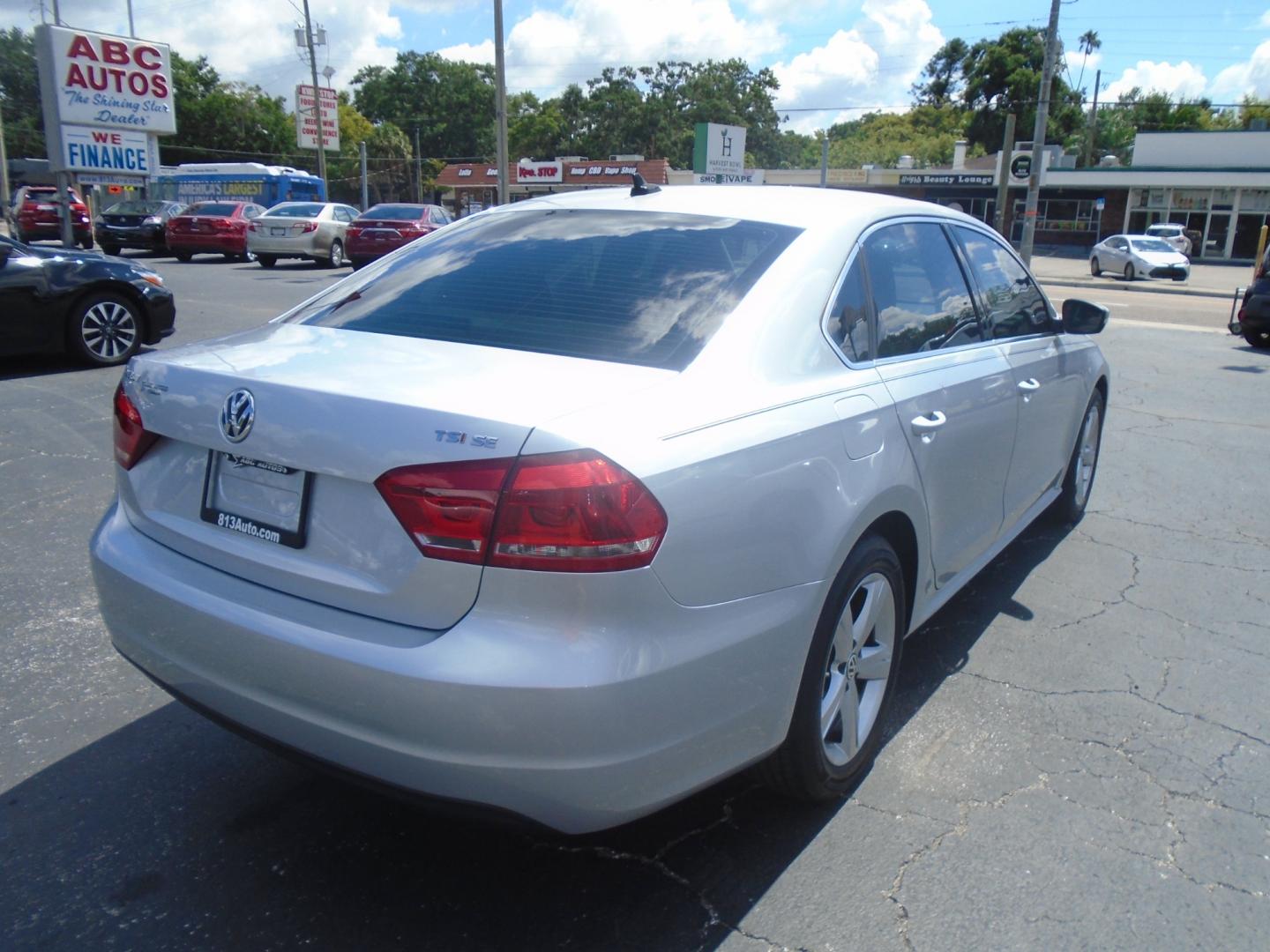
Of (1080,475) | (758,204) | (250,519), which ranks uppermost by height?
(758,204)

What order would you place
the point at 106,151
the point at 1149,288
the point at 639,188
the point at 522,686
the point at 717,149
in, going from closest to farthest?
the point at 522,686 → the point at 639,188 → the point at 106,151 → the point at 717,149 → the point at 1149,288

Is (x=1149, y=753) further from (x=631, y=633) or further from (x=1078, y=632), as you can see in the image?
(x=631, y=633)

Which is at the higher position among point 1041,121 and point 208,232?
point 1041,121

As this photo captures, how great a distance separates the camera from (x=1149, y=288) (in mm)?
30000

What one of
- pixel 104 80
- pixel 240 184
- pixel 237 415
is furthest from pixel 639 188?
pixel 240 184

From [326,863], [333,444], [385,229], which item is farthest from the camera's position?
[385,229]

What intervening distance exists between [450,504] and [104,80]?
65.6 feet

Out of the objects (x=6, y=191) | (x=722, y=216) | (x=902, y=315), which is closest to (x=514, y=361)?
(x=722, y=216)

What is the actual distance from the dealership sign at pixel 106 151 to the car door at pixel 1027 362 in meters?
18.2

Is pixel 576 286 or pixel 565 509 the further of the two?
pixel 576 286

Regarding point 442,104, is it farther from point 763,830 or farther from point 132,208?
point 763,830

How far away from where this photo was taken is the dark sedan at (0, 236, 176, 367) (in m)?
8.80

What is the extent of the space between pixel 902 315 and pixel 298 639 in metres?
2.21

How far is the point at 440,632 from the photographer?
2146mm
